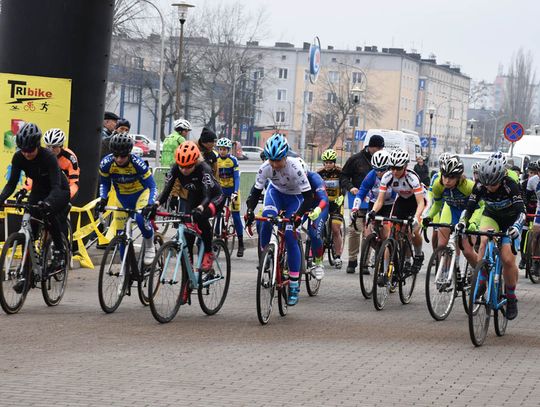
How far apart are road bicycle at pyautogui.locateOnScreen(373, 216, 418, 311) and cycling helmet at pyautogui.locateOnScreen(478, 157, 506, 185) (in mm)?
2269

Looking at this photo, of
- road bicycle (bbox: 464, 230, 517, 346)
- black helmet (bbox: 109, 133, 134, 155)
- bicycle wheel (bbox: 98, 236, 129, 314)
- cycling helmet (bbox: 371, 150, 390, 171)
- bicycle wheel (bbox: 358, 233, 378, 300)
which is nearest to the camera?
road bicycle (bbox: 464, 230, 517, 346)

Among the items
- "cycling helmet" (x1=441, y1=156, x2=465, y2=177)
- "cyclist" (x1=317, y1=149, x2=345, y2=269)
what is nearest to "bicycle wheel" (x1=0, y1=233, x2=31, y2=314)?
"cycling helmet" (x1=441, y1=156, x2=465, y2=177)

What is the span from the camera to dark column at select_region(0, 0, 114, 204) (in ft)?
54.0

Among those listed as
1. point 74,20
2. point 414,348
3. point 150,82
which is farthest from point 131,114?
point 414,348

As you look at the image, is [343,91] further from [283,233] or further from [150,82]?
[283,233]

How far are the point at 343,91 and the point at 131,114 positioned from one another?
24.4m

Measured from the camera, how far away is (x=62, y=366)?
853 cm

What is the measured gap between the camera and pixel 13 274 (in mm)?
11273

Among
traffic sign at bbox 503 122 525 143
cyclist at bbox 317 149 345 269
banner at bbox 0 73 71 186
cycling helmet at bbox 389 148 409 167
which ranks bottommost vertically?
cyclist at bbox 317 149 345 269

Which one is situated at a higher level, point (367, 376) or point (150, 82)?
point (150, 82)

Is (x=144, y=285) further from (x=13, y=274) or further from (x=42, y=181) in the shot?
(x=42, y=181)

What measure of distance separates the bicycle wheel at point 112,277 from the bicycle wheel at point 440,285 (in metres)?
3.11

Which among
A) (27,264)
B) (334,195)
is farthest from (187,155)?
(334,195)

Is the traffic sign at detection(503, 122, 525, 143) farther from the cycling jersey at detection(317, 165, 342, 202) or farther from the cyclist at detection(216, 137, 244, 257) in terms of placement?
the cycling jersey at detection(317, 165, 342, 202)
